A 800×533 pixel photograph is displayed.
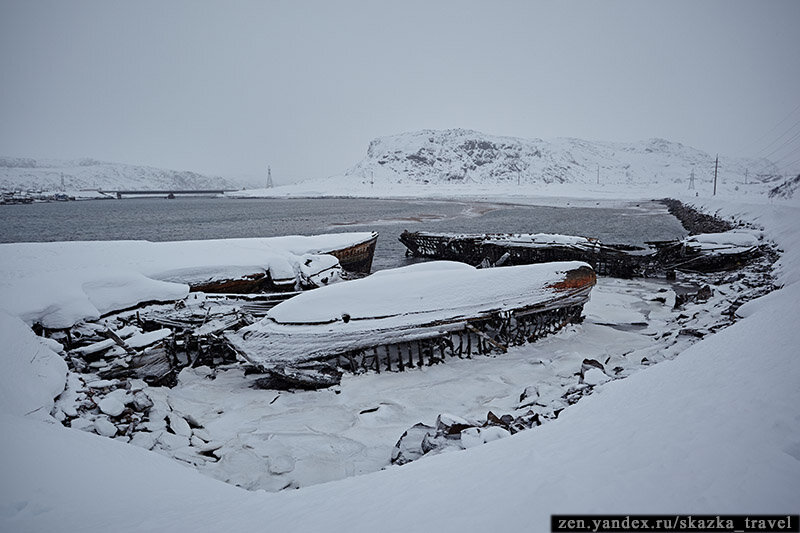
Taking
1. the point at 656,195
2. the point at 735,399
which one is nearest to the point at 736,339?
the point at 735,399

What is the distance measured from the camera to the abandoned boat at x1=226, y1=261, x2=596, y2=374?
9773mm

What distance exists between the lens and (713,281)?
767 inches

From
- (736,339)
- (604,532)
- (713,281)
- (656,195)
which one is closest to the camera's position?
(604,532)

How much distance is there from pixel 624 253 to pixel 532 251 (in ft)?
17.1

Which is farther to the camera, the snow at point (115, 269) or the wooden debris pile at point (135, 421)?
the snow at point (115, 269)

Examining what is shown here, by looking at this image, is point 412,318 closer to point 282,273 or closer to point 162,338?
point 162,338

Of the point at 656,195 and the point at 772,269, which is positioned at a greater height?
the point at 656,195

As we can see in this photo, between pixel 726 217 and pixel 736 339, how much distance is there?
4465 centimetres

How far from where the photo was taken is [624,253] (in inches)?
866

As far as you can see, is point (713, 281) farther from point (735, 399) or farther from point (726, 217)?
point (726, 217)

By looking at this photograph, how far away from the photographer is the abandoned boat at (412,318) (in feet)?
→ 32.1

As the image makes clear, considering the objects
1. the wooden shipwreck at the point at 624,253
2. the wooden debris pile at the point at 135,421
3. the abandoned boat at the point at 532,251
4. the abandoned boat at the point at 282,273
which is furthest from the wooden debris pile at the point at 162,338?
the wooden shipwreck at the point at 624,253

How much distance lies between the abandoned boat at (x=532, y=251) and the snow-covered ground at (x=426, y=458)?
1398 cm

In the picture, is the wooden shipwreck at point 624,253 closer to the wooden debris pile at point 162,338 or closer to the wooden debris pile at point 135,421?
the wooden debris pile at point 162,338
